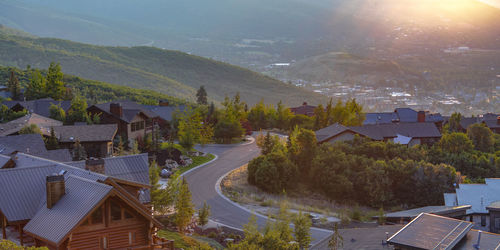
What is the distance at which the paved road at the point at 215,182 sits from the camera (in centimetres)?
3472

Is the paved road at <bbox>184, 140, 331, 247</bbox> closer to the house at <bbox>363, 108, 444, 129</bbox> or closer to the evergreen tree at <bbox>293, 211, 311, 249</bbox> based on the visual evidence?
the evergreen tree at <bbox>293, 211, 311, 249</bbox>

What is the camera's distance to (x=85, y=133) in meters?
48.7

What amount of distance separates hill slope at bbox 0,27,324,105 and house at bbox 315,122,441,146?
8288 cm

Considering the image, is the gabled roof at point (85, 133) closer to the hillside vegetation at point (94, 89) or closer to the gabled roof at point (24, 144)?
the gabled roof at point (24, 144)

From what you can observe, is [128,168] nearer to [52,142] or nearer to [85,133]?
[52,142]

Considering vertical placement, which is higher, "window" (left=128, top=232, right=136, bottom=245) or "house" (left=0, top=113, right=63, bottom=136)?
"house" (left=0, top=113, right=63, bottom=136)

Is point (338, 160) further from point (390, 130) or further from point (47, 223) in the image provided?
point (47, 223)

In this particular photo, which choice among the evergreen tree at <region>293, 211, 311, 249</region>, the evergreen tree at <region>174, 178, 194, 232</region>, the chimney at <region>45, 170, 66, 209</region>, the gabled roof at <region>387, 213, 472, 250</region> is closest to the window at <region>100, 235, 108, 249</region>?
the chimney at <region>45, 170, 66, 209</region>

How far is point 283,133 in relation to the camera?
A: 79750mm

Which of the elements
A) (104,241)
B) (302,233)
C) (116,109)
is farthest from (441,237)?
(116,109)

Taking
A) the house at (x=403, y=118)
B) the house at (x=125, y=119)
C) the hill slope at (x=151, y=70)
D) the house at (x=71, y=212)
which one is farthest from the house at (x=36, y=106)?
the hill slope at (x=151, y=70)

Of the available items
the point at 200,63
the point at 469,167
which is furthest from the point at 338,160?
the point at 200,63

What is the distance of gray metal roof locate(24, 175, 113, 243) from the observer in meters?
17.6

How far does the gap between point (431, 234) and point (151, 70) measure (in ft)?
550
